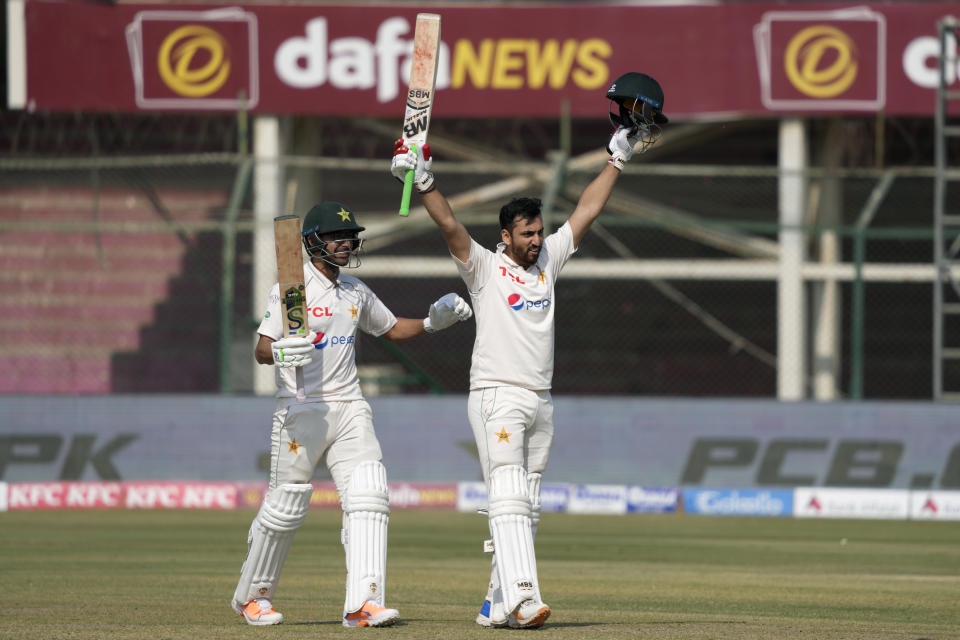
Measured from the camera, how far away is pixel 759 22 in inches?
667

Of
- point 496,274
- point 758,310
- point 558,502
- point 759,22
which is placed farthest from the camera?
point 758,310

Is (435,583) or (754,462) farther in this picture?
(754,462)

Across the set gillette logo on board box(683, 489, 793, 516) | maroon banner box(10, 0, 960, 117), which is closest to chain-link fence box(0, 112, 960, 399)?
maroon banner box(10, 0, 960, 117)

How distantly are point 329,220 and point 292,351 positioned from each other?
67cm

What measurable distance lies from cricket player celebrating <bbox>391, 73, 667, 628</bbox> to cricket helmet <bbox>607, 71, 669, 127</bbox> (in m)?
0.76

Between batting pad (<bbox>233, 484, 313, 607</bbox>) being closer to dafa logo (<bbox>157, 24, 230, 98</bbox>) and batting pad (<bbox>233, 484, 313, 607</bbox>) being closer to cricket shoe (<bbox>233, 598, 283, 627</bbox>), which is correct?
cricket shoe (<bbox>233, 598, 283, 627</bbox>)

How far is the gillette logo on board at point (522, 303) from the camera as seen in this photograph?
6430 millimetres

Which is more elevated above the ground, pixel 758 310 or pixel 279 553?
pixel 758 310

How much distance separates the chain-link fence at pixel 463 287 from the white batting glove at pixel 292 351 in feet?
34.3

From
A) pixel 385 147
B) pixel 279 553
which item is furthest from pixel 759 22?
pixel 279 553

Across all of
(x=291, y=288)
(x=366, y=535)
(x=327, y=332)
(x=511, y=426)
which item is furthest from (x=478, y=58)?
(x=366, y=535)

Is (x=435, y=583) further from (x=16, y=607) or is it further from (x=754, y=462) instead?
(x=754, y=462)

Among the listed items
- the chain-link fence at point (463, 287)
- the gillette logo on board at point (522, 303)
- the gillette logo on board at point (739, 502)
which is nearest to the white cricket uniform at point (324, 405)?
the gillette logo on board at point (522, 303)

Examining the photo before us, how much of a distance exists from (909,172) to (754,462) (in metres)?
3.78
